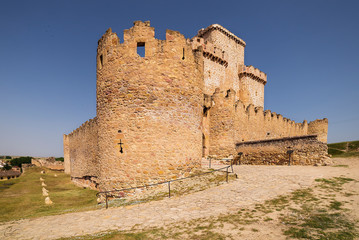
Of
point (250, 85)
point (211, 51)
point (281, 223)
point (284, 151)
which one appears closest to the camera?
point (281, 223)

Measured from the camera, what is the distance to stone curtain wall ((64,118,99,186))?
18064mm

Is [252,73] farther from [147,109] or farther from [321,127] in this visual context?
[147,109]

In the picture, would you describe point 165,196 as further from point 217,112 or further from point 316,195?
point 217,112

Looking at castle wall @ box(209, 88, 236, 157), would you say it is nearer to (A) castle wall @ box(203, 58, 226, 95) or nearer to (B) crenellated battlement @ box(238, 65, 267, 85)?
(A) castle wall @ box(203, 58, 226, 95)

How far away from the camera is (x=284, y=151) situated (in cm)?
1322

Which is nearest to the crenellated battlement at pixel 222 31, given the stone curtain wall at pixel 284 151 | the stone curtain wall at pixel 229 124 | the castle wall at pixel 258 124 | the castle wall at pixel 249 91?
the castle wall at pixel 249 91

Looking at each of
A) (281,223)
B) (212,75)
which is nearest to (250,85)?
(212,75)

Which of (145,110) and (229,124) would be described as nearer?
(145,110)

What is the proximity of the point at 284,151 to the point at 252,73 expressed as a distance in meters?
18.3

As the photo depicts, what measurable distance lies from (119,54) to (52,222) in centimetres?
751

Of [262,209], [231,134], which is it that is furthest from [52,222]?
[231,134]

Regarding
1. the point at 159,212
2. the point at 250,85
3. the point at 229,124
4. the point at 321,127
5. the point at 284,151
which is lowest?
the point at 159,212

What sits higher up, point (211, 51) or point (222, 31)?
point (222, 31)

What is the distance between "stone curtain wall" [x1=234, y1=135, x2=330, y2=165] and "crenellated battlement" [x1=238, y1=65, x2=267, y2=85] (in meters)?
15.4
